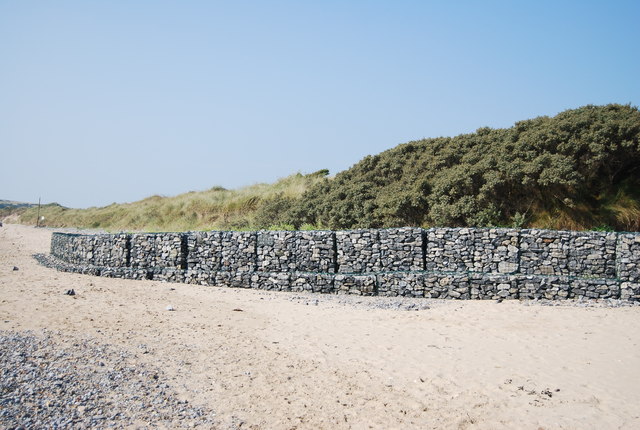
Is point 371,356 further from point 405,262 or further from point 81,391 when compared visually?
point 405,262

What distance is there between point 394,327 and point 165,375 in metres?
4.98

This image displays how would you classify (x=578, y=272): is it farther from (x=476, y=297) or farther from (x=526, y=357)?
(x=526, y=357)

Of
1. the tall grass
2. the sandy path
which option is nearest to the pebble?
the sandy path

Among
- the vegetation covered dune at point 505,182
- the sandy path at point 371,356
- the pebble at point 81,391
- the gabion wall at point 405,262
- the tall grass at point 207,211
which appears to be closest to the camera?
the pebble at point 81,391

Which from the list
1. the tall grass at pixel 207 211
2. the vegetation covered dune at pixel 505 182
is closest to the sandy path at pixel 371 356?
the vegetation covered dune at pixel 505 182

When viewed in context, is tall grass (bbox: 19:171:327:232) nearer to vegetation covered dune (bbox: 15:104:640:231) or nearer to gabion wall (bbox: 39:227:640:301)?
vegetation covered dune (bbox: 15:104:640:231)

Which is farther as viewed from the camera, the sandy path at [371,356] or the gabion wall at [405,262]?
the gabion wall at [405,262]

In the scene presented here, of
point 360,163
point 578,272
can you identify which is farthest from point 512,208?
point 360,163

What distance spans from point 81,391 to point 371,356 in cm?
449

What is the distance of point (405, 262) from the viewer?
14.2m

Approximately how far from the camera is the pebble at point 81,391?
18.0ft

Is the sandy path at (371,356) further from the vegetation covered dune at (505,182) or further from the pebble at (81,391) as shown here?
the vegetation covered dune at (505,182)

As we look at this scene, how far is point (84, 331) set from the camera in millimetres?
8906

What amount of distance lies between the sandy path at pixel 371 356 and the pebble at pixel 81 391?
1.25 ft
